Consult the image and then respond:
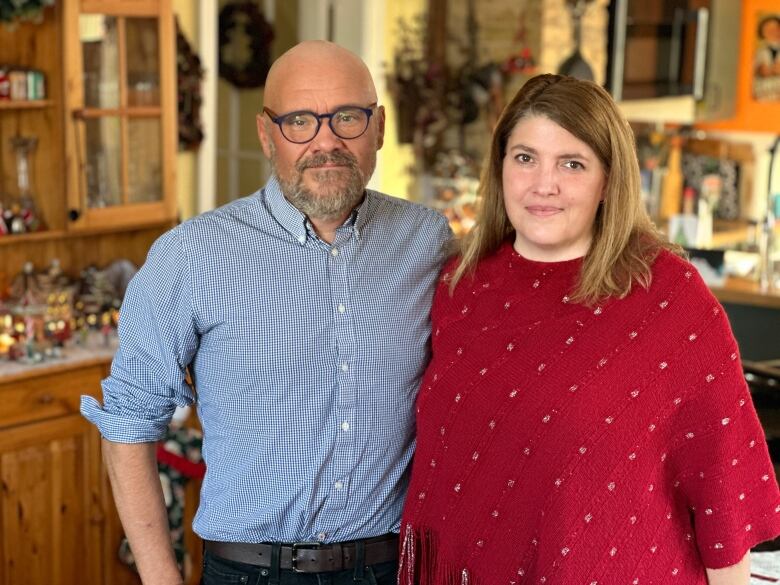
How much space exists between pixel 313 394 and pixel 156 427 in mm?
290

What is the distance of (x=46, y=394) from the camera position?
3.57 m

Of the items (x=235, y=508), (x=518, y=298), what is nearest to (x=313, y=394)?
(x=235, y=508)

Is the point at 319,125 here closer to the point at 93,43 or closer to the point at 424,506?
the point at 424,506

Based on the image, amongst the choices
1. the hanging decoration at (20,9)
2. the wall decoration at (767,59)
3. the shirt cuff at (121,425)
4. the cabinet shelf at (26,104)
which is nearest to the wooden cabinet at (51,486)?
the cabinet shelf at (26,104)

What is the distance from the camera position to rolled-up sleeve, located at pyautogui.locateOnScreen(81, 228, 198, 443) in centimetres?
193

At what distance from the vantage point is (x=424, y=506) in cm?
197

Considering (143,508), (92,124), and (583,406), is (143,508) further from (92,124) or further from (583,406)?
(92,124)

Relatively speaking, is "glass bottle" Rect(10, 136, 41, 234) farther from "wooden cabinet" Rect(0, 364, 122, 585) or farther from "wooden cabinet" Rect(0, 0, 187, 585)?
"wooden cabinet" Rect(0, 364, 122, 585)

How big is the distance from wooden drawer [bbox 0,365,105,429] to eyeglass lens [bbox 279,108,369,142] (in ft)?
6.13

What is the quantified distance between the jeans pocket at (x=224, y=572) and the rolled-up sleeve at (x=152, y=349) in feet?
0.80

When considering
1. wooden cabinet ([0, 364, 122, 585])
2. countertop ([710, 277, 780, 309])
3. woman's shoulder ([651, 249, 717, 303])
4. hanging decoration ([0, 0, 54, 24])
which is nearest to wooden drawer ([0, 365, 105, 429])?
wooden cabinet ([0, 364, 122, 585])

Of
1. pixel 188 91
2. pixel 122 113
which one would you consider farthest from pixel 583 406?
pixel 188 91

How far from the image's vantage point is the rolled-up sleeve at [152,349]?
1.93 m

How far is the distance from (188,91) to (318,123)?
263cm
